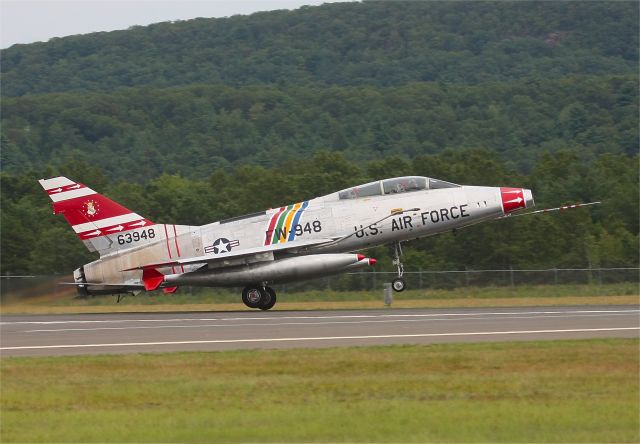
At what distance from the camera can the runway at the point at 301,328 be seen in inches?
830

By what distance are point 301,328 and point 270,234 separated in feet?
25.6

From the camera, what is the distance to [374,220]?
31344 mm

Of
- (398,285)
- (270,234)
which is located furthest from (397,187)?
(270,234)

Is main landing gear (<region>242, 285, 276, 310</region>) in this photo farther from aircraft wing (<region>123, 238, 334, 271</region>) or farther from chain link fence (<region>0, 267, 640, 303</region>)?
chain link fence (<region>0, 267, 640, 303</region>)

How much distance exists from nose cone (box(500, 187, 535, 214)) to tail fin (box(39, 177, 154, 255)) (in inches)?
378

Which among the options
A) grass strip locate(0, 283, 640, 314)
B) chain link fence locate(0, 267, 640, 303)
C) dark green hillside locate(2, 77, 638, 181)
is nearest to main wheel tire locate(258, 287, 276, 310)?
grass strip locate(0, 283, 640, 314)

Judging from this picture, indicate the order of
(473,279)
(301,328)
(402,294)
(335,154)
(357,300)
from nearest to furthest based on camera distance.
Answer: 1. (301,328)
2. (357,300)
3. (402,294)
4. (473,279)
5. (335,154)

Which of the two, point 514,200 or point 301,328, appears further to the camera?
point 514,200

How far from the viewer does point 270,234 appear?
1250 inches

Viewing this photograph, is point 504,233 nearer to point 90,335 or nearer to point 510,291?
point 510,291

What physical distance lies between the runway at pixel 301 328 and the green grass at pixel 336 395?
176cm

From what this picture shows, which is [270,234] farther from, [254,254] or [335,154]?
[335,154]

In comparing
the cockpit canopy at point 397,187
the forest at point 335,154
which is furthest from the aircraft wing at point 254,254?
the forest at point 335,154

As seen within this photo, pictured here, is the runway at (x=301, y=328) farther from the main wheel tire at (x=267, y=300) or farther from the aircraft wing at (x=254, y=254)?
the aircraft wing at (x=254, y=254)
